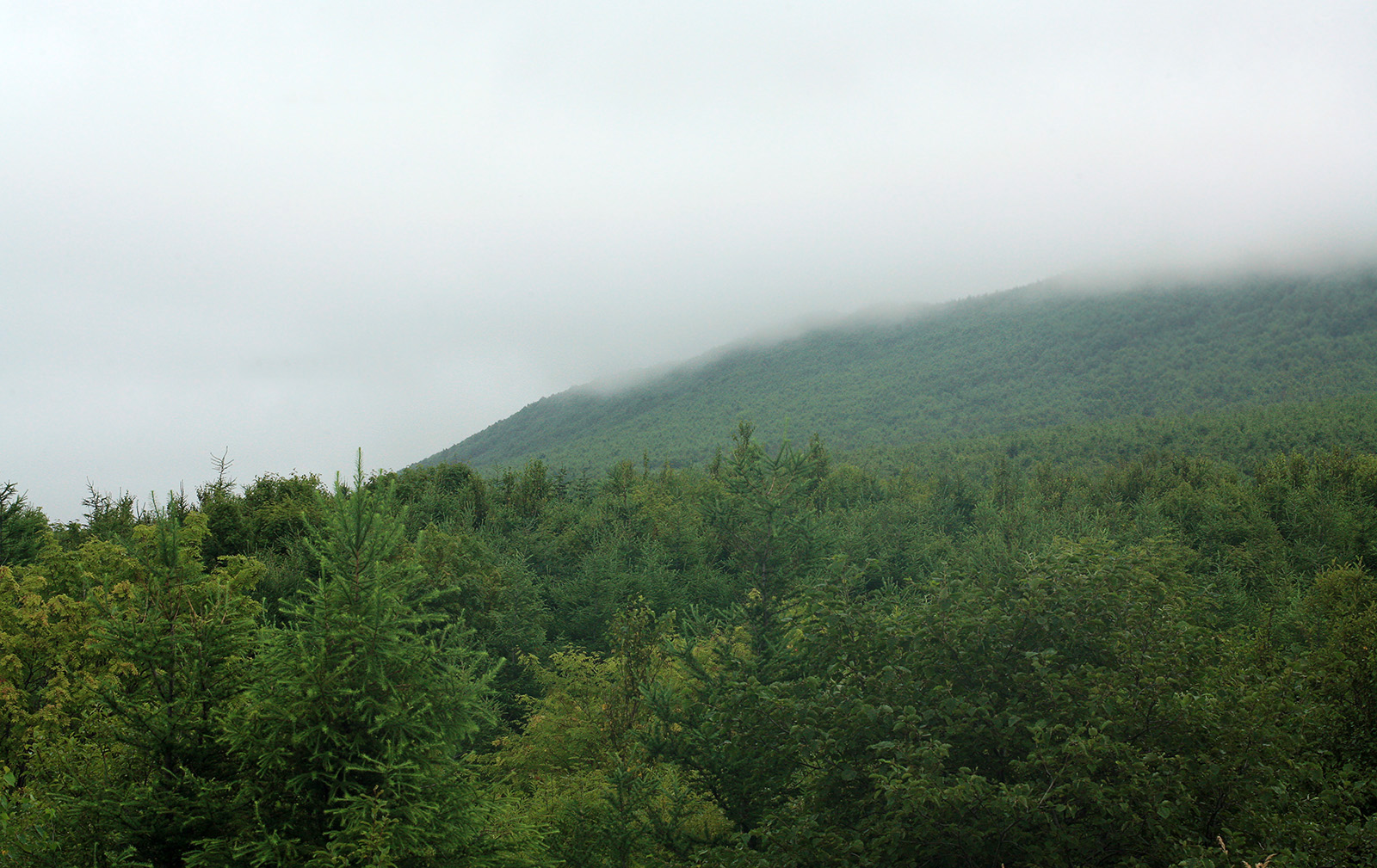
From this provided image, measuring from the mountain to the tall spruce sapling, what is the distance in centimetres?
11339

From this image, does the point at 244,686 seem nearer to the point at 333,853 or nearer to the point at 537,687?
the point at 333,853

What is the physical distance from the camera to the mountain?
5364 inches

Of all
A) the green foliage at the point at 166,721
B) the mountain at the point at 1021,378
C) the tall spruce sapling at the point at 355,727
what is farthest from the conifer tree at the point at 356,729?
the mountain at the point at 1021,378

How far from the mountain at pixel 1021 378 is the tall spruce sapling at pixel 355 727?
113m

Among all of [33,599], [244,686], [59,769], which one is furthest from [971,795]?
[33,599]

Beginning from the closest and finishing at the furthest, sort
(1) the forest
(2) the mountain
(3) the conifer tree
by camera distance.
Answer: (3) the conifer tree
(1) the forest
(2) the mountain

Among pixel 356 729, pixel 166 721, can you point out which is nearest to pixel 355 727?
pixel 356 729

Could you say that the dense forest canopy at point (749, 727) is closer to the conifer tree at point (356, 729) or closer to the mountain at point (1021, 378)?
the conifer tree at point (356, 729)

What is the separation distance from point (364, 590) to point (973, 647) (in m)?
6.67

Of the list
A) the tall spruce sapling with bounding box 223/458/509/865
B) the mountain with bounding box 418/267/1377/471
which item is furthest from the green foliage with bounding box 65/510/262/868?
the mountain with bounding box 418/267/1377/471

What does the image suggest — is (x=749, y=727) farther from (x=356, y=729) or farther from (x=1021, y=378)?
(x=1021, y=378)

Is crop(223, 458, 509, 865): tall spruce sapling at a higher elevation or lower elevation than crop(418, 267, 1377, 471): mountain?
higher

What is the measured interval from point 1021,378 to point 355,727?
564 ft

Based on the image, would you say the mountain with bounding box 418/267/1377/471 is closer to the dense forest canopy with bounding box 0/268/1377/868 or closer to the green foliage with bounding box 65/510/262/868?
the dense forest canopy with bounding box 0/268/1377/868
